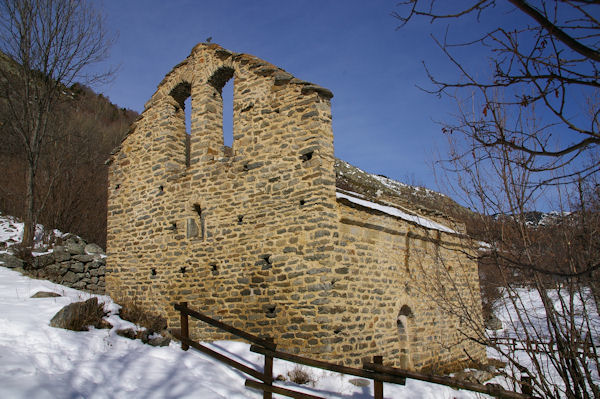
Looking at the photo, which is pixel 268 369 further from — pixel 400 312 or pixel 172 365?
pixel 400 312

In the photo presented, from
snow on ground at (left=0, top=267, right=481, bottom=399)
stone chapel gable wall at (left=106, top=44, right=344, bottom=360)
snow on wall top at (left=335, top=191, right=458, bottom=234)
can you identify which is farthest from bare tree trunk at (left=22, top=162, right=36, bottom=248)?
snow on wall top at (left=335, top=191, right=458, bottom=234)

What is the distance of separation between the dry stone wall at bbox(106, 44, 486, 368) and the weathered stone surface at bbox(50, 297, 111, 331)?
7.15 feet

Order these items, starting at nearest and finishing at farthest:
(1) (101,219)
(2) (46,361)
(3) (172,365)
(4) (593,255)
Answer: (4) (593,255) < (2) (46,361) < (3) (172,365) < (1) (101,219)

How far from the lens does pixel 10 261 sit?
379 inches

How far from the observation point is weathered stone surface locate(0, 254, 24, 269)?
9.56 metres

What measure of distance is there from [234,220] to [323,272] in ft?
7.59

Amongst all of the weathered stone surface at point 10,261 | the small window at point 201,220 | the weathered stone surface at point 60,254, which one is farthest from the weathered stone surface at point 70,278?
the small window at point 201,220

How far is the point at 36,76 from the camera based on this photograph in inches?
458

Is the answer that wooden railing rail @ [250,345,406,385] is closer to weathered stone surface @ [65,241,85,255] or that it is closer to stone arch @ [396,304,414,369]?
stone arch @ [396,304,414,369]

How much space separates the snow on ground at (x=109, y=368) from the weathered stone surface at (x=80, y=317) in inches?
6.5

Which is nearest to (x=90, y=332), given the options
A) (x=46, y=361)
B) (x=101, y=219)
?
(x=46, y=361)

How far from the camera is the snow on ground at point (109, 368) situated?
4.46m

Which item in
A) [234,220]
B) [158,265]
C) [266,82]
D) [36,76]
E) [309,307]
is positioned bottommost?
[309,307]

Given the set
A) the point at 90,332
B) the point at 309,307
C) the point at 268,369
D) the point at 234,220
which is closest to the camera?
the point at 268,369
